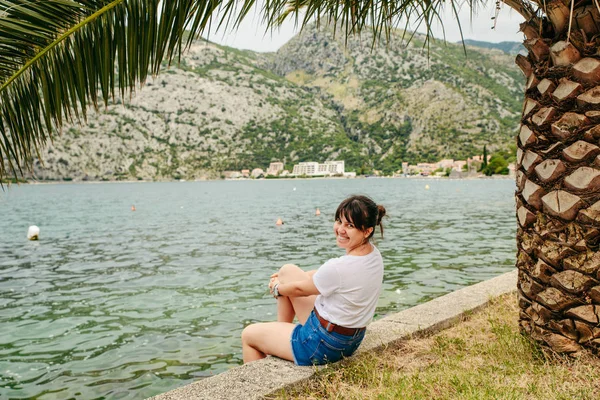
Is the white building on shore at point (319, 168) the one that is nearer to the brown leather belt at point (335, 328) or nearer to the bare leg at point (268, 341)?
the bare leg at point (268, 341)

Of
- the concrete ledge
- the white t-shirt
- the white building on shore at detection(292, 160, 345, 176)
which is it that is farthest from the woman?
the white building on shore at detection(292, 160, 345, 176)

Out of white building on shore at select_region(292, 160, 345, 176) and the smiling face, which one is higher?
the smiling face

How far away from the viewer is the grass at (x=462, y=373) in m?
3.17

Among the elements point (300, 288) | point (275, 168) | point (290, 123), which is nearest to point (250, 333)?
point (300, 288)

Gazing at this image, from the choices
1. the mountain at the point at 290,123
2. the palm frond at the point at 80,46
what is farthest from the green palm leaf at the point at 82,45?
the mountain at the point at 290,123

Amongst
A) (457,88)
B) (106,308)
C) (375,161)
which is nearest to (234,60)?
(375,161)

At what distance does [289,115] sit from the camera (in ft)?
567

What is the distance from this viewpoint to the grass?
3172 mm

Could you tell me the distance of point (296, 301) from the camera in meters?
4.45

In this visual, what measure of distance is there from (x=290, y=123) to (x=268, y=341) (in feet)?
549

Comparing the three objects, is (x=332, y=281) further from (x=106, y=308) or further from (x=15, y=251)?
(x=15, y=251)

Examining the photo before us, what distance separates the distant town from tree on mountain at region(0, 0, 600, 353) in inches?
5177

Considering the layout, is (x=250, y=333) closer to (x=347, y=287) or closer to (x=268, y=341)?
(x=268, y=341)

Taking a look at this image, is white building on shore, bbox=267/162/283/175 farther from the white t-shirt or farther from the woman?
the white t-shirt
